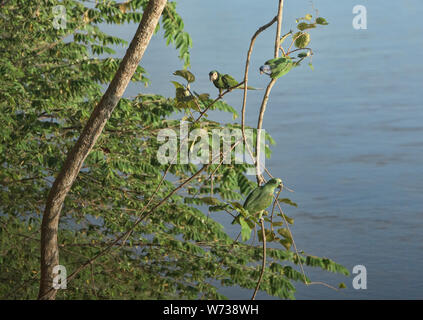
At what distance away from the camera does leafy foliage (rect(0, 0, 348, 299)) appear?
9.68 feet

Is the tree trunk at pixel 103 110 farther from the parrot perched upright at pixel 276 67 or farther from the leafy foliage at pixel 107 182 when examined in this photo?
the leafy foliage at pixel 107 182

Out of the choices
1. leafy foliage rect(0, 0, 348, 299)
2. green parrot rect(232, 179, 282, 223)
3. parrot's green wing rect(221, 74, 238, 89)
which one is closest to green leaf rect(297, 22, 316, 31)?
parrot's green wing rect(221, 74, 238, 89)

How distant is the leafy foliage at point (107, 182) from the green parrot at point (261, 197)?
5.94ft

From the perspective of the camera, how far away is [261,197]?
3.06 feet

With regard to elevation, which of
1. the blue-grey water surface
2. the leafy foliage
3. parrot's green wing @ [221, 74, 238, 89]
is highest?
the blue-grey water surface

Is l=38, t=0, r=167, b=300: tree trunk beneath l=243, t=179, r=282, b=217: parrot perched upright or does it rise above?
above

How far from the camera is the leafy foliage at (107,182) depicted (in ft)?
9.68

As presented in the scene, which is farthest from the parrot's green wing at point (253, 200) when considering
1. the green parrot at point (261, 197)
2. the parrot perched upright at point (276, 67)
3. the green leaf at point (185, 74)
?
the green leaf at point (185, 74)

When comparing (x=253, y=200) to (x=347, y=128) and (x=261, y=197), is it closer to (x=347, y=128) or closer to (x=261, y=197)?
(x=261, y=197)

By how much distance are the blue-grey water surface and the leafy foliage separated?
73.1 inches

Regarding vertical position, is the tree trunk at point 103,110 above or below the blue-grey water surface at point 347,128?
below

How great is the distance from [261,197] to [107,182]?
221cm
